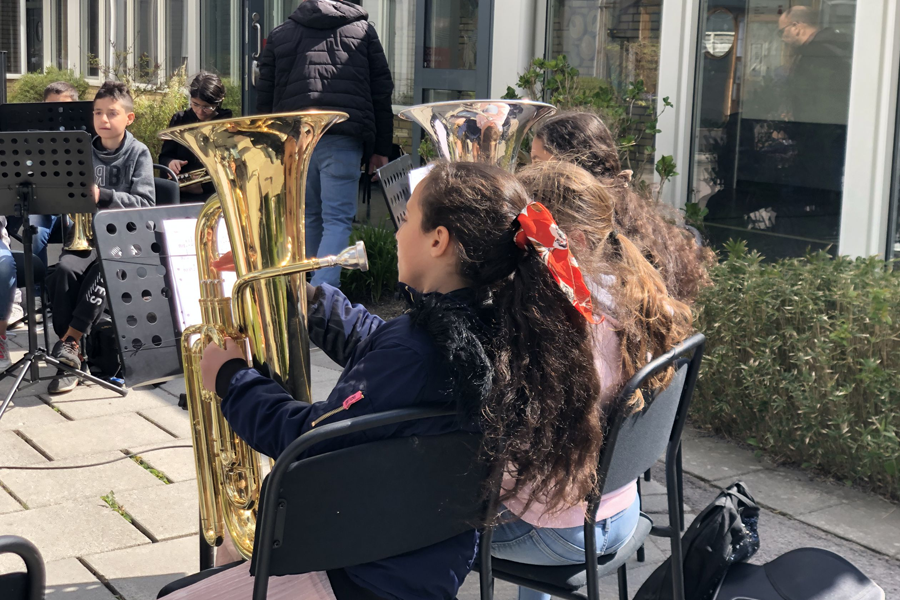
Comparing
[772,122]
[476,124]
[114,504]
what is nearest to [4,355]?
[114,504]

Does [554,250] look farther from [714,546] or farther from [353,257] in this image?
[714,546]

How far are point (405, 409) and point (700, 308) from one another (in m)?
2.58

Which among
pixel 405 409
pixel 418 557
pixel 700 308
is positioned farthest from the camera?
pixel 700 308

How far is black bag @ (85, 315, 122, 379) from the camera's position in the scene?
4.58m

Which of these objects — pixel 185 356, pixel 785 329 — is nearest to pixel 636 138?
pixel 785 329

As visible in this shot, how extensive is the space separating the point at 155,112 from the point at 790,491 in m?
8.96

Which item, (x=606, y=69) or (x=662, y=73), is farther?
(x=606, y=69)

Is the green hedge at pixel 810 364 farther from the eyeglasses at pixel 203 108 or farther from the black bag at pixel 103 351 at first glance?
the eyeglasses at pixel 203 108

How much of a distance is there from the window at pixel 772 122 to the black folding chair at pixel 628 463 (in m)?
2.85

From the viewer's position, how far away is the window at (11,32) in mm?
17375

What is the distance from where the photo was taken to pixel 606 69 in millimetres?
5840

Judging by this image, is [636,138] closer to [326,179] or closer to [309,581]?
[326,179]

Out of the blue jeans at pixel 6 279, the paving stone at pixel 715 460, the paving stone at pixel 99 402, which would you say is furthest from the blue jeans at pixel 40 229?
the paving stone at pixel 715 460

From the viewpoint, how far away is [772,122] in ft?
16.1
